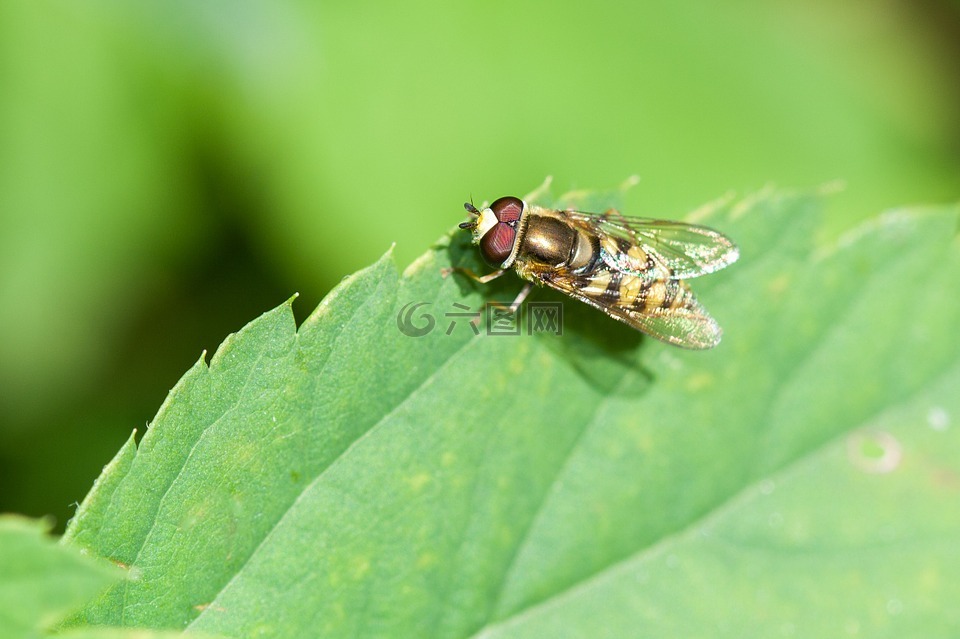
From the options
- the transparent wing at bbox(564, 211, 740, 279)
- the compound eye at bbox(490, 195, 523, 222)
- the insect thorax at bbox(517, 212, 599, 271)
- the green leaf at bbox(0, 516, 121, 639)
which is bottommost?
the transparent wing at bbox(564, 211, 740, 279)

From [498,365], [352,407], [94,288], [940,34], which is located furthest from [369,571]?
[940,34]

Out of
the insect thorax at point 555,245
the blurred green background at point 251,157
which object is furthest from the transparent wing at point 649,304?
the blurred green background at point 251,157

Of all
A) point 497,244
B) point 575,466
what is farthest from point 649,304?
point 575,466

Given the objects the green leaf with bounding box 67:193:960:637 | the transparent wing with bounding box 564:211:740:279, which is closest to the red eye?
the green leaf with bounding box 67:193:960:637

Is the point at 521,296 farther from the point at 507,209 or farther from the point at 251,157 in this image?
the point at 251,157

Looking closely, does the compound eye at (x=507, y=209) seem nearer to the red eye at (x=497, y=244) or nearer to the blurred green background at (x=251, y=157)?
the red eye at (x=497, y=244)

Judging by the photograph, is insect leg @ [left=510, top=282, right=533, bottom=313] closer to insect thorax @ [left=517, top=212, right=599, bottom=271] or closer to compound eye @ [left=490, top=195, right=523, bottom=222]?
insect thorax @ [left=517, top=212, right=599, bottom=271]

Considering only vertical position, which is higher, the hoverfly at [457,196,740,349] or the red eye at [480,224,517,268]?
the red eye at [480,224,517,268]

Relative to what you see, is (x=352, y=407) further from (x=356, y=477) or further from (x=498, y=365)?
(x=498, y=365)
